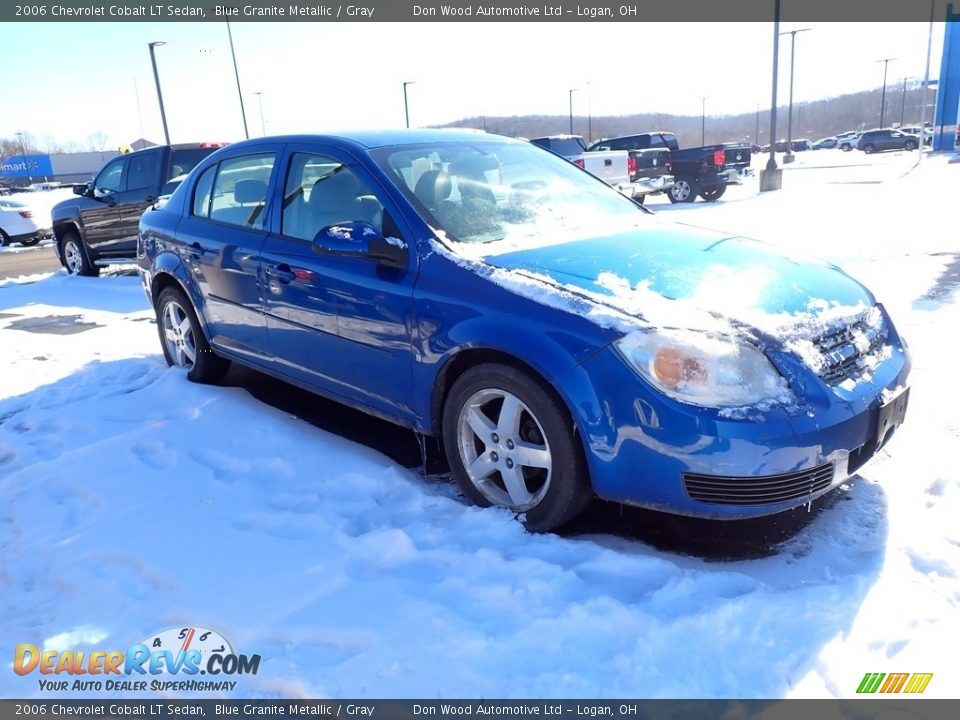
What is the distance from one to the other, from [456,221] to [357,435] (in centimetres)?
143

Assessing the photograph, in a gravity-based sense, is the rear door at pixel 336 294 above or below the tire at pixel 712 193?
above

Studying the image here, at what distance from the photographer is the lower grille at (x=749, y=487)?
99.8 inches

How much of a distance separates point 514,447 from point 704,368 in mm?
829

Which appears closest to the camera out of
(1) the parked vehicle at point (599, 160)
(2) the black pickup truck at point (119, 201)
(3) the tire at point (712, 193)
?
(2) the black pickup truck at point (119, 201)

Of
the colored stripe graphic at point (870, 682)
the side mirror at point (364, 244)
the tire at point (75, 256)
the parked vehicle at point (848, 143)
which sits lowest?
the parked vehicle at point (848, 143)

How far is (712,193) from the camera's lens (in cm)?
1939

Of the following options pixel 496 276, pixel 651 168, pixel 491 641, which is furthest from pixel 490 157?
pixel 651 168

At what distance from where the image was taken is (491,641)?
2281mm

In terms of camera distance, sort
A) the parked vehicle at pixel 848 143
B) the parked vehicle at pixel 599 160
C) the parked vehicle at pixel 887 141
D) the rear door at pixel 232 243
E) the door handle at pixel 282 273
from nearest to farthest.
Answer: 1. the door handle at pixel 282 273
2. the rear door at pixel 232 243
3. the parked vehicle at pixel 599 160
4. the parked vehicle at pixel 887 141
5. the parked vehicle at pixel 848 143

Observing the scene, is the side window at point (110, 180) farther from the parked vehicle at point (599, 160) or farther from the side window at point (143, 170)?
the parked vehicle at point (599, 160)

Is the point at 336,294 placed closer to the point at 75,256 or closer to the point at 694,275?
the point at 694,275

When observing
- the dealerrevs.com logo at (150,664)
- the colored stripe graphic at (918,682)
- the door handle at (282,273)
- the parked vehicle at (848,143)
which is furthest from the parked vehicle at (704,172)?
the parked vehicle at (848,143)

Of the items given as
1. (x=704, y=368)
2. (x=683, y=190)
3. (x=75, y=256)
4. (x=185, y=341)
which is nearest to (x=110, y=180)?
(x=75, y=256)

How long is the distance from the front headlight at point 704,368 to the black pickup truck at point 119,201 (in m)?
9.28
